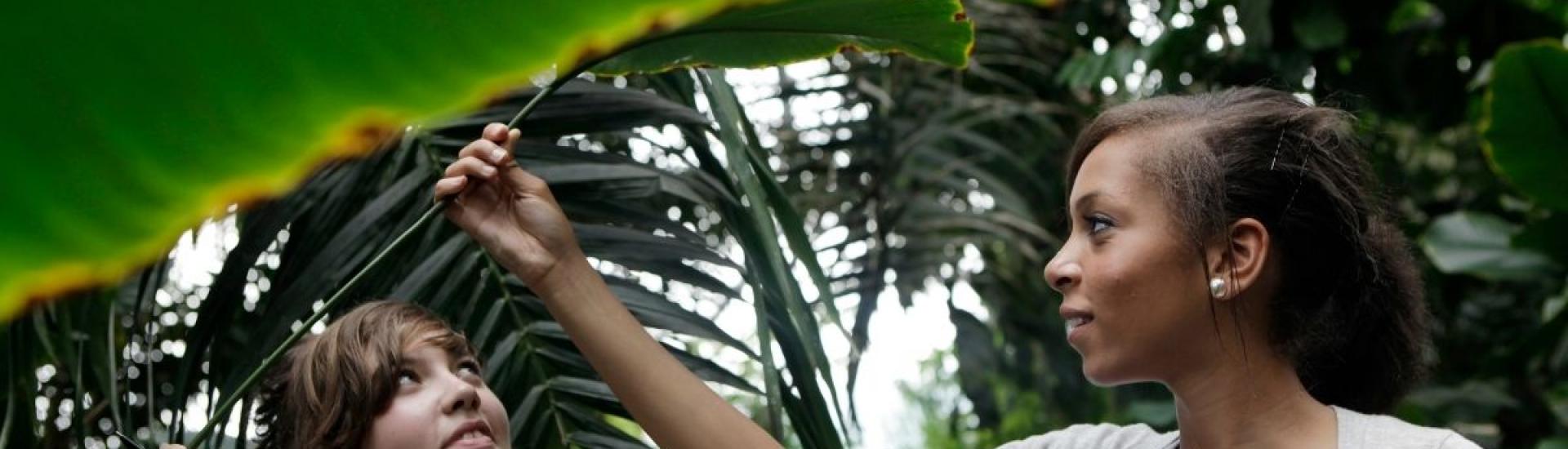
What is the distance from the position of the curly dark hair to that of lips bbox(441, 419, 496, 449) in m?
0.63

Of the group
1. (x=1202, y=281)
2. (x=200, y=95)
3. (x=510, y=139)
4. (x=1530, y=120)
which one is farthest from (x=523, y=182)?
(x=1530, y=120)

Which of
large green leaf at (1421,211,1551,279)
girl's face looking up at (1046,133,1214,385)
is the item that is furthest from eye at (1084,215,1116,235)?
large green leaf at (1421,211,1551,279)

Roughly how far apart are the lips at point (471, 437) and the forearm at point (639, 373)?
247 millimetres

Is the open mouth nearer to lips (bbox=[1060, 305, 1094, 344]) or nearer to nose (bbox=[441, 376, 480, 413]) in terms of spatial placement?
lips (bbox=[1060, 305, 1094, 344])

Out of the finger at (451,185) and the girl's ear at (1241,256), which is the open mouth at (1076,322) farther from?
the finger at (451,185)

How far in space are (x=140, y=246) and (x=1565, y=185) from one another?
4367 millimetres

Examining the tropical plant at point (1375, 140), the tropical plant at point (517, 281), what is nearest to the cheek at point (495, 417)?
the tropical plant at point (517, 281)

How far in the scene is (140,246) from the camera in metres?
0.38

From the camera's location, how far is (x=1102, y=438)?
5.32 ft

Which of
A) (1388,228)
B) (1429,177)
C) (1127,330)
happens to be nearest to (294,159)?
(1127,330)

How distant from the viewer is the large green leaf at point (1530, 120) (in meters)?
4.00

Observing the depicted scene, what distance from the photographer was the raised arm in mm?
1538

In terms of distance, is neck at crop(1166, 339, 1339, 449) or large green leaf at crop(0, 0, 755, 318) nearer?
large green leaf at crop(0, 0, 755, 318)

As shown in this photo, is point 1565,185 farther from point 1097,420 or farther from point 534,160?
point 534,160
